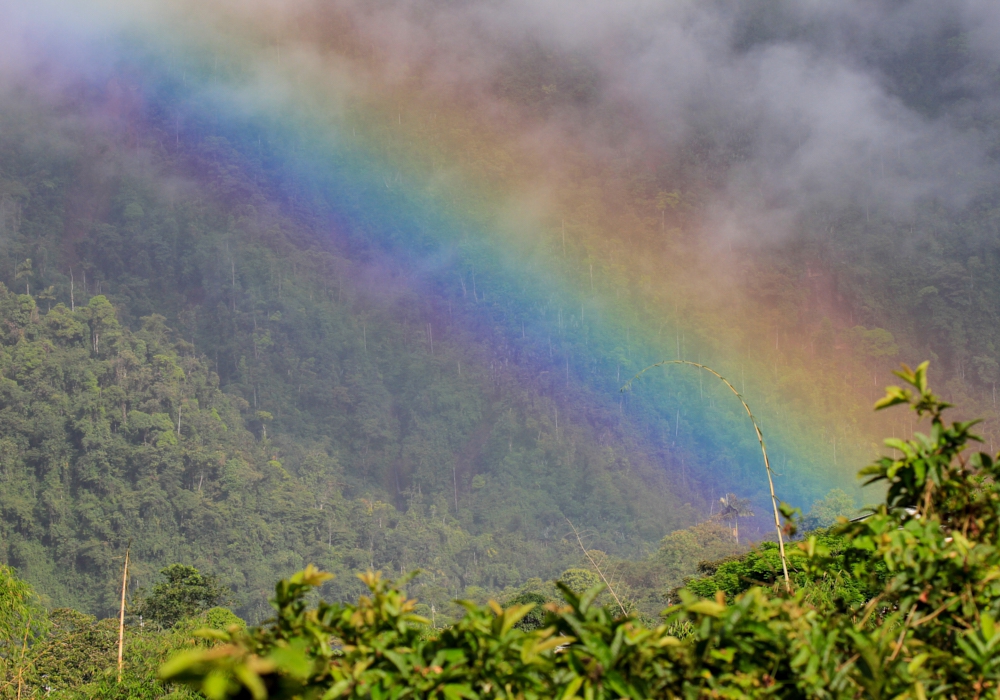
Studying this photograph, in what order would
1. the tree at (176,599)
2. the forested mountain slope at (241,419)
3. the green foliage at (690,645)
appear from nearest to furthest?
1. the green foliage at (690,645)
2. the tree at (176,599)
3. the forested mountain slope at (241,419)

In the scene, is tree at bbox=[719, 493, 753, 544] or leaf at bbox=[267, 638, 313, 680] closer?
leaf at bbox=[267, 638, 313, 680]

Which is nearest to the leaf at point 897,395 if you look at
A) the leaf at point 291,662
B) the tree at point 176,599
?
the leaf at point 291,662

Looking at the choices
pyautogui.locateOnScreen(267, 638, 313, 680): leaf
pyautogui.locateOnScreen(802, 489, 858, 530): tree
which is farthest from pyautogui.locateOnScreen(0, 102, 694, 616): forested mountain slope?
pyautogui.locateOnScreen(267, 638, 313, 680): leaf

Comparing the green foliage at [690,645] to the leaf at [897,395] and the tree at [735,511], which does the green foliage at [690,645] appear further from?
the tree at [735,511]

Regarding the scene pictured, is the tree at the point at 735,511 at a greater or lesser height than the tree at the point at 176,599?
greater

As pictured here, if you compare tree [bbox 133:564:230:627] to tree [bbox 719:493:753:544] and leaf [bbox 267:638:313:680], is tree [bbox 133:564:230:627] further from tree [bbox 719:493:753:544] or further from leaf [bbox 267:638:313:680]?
tree [bbox 719:493:753:544]

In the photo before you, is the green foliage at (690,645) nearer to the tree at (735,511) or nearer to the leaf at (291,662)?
the leaf at (291,662)

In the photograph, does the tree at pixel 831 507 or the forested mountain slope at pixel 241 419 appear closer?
the tree at pixel 831 507

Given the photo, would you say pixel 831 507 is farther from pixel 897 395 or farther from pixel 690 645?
pixel 690 645

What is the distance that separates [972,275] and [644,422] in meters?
46.9

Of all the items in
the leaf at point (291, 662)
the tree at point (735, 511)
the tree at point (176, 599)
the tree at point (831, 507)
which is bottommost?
the leaf at point (291, 662)

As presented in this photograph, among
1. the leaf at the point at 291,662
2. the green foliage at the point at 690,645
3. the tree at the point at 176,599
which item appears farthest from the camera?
the tree at the point at 176,599

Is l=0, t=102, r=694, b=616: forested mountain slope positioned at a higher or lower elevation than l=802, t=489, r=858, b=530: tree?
higher

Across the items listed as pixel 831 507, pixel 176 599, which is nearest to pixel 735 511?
pixel 831 507
